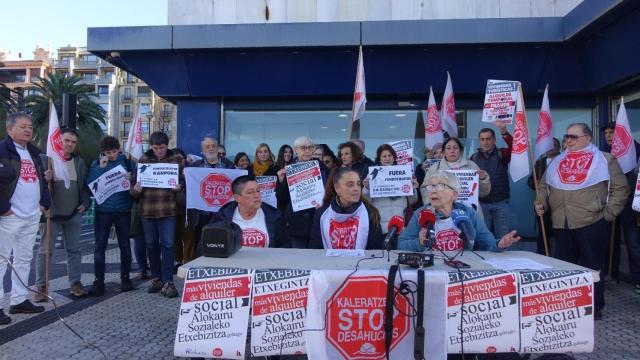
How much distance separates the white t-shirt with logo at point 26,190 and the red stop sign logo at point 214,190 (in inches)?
78.2

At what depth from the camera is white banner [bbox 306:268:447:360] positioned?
305cm

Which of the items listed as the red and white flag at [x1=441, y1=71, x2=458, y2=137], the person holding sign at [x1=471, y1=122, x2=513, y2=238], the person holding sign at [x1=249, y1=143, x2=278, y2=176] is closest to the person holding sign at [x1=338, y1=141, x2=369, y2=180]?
the person holding sign at [x1=249, y1=143, x2=278, y2=176]

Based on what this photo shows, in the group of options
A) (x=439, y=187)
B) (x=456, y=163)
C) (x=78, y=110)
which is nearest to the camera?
(x=439, y=187)

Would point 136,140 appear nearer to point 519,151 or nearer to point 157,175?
point 157,175

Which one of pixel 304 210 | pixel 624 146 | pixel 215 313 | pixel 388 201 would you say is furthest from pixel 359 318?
pixel 624 146

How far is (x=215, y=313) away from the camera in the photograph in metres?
3.16

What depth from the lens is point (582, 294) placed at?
307cm

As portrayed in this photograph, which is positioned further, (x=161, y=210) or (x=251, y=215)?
(x=161, y=210)

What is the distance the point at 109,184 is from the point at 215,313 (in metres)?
4.32

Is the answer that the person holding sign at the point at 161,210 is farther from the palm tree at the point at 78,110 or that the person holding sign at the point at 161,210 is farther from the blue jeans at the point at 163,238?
the palm tree at the point at 78,110

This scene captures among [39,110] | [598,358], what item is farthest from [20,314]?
[39,110]

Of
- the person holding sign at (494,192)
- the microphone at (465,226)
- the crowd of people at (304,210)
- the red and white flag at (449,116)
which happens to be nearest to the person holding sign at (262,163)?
the crowd of people at (304,210)

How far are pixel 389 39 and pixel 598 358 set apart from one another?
254 inches

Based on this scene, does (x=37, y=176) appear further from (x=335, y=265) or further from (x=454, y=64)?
(x=454, y=64)
